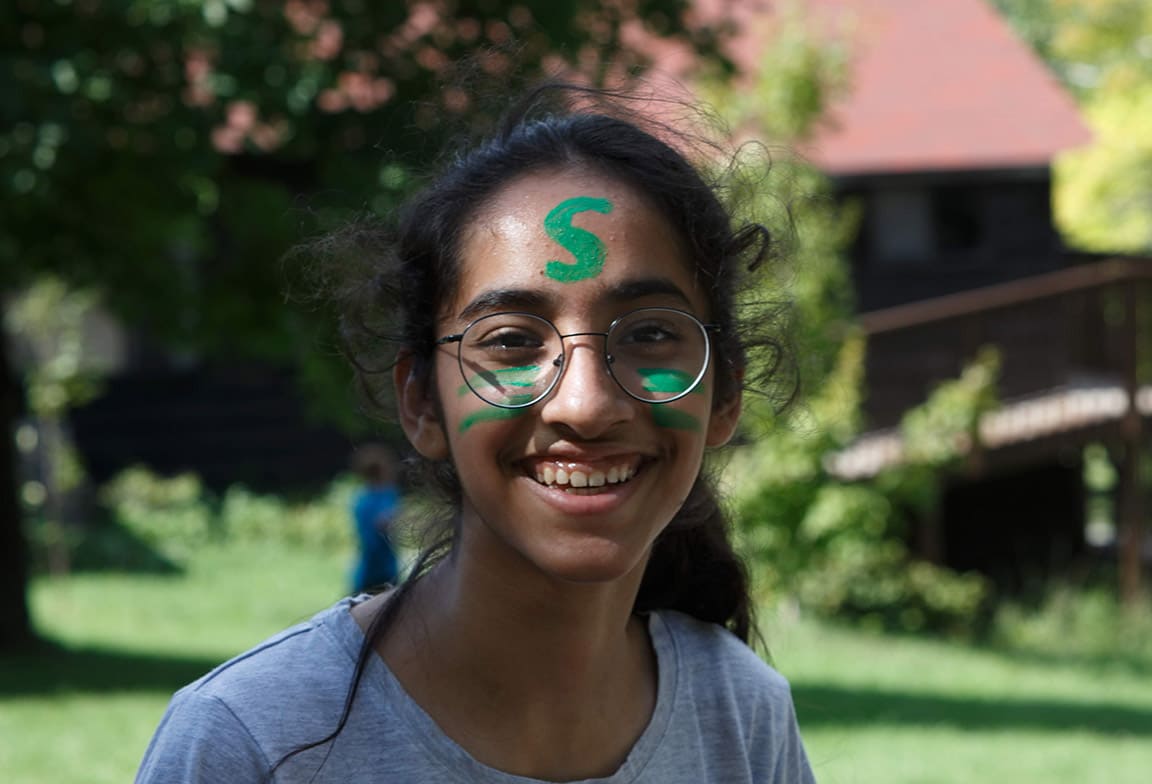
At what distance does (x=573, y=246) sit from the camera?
1.87m

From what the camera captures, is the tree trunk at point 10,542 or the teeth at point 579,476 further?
the tree trunk at point 10,542

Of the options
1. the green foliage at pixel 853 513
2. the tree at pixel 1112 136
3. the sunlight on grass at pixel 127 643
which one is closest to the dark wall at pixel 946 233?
the tree at pixel 1112 136

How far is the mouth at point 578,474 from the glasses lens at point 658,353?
0.32ft

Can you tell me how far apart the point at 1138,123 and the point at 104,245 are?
18216 mm

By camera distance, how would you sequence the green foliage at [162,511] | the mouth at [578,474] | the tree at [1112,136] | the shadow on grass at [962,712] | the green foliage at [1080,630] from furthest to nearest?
1. the tree at [1112,136]
2. the green foliage at [162,511]
3. the green foliage at [1080,630]
4. the shadow on grass at [962,712]
5. the mouth at [578,474]

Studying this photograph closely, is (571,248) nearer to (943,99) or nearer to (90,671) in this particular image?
(90,671)

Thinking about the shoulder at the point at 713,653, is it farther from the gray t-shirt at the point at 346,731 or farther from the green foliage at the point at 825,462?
the green foliage at the point at 825,462

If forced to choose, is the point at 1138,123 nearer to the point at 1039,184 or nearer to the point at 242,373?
the point at 1039,184

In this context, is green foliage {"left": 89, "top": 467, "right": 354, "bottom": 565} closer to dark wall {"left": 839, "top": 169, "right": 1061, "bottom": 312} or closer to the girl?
dark wall {"left": 839, "top": 169, "right": 1061, "bottom": 312}

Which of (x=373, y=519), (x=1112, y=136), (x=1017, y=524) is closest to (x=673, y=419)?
(x=373, y=519)

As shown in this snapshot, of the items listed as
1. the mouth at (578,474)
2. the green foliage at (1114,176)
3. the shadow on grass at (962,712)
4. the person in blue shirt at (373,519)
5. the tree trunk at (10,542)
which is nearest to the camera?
the mouth at (578,474)

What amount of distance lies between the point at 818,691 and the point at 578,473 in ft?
25.9

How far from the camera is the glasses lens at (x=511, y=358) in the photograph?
6.05 ft

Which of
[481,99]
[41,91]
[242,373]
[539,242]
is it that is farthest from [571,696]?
[242,373]
